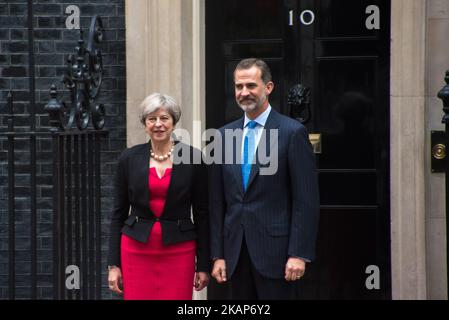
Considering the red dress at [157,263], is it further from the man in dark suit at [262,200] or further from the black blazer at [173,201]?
the man in dark suit at [262,200]

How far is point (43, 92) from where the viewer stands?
713 cm

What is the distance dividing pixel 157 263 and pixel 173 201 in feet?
1.09

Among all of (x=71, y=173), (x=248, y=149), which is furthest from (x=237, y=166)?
(x=71, y=173)

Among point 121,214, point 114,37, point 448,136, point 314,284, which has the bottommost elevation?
point 314,284

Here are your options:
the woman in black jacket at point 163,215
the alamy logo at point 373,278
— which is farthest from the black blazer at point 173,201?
the alamy logo at point 373,278

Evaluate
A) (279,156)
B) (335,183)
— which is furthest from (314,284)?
(279,156)

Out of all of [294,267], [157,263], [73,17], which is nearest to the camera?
[294,267]

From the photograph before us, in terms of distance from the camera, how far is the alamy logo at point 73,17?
7.11 metres

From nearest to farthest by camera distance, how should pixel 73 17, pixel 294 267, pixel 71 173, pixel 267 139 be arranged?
pixel 294 267 < pixel 267 139 < pixel 71 173 < pixel 73 17

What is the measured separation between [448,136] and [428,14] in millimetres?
1643

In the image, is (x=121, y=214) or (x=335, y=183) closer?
(x=121, y=214)

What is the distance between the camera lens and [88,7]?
23.3 feet

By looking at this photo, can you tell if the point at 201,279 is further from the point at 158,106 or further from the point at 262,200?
the point at 158,106
